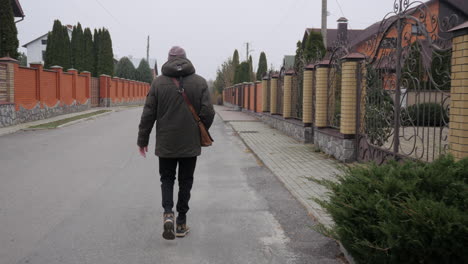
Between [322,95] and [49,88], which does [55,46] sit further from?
[322,95]

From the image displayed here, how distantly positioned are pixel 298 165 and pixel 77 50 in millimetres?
34223

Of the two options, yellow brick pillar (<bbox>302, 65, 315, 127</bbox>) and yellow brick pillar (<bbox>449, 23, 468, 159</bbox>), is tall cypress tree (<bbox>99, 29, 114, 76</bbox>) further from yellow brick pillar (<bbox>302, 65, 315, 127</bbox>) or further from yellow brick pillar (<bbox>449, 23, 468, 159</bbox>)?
yellow brick pillar (<bbox>449, 23, 468, 159</bbox>)

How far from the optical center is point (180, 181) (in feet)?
15.9

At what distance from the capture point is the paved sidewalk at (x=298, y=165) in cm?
612

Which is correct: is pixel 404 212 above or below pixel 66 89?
below

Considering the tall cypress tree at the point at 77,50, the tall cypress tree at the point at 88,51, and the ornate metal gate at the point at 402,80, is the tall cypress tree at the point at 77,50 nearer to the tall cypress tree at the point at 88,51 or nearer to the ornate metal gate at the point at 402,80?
the tall cypress tree at the point at 88,51

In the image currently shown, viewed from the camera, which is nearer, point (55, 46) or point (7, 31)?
point (7, 31)

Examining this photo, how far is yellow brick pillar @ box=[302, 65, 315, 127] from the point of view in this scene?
12883 millimetres

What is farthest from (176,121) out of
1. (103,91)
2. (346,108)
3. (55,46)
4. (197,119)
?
(55,46)

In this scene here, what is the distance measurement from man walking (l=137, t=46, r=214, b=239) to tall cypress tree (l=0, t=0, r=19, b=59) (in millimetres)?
20280

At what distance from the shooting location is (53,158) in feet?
32.4

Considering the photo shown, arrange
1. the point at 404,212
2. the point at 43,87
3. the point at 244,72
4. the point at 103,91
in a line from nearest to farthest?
the point at 404,212
the point at 43,87
the point at 103,91
the point at 244,72

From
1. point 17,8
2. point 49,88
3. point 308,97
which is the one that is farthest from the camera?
point 17,8

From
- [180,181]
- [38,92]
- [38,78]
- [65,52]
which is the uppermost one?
[65,52]
